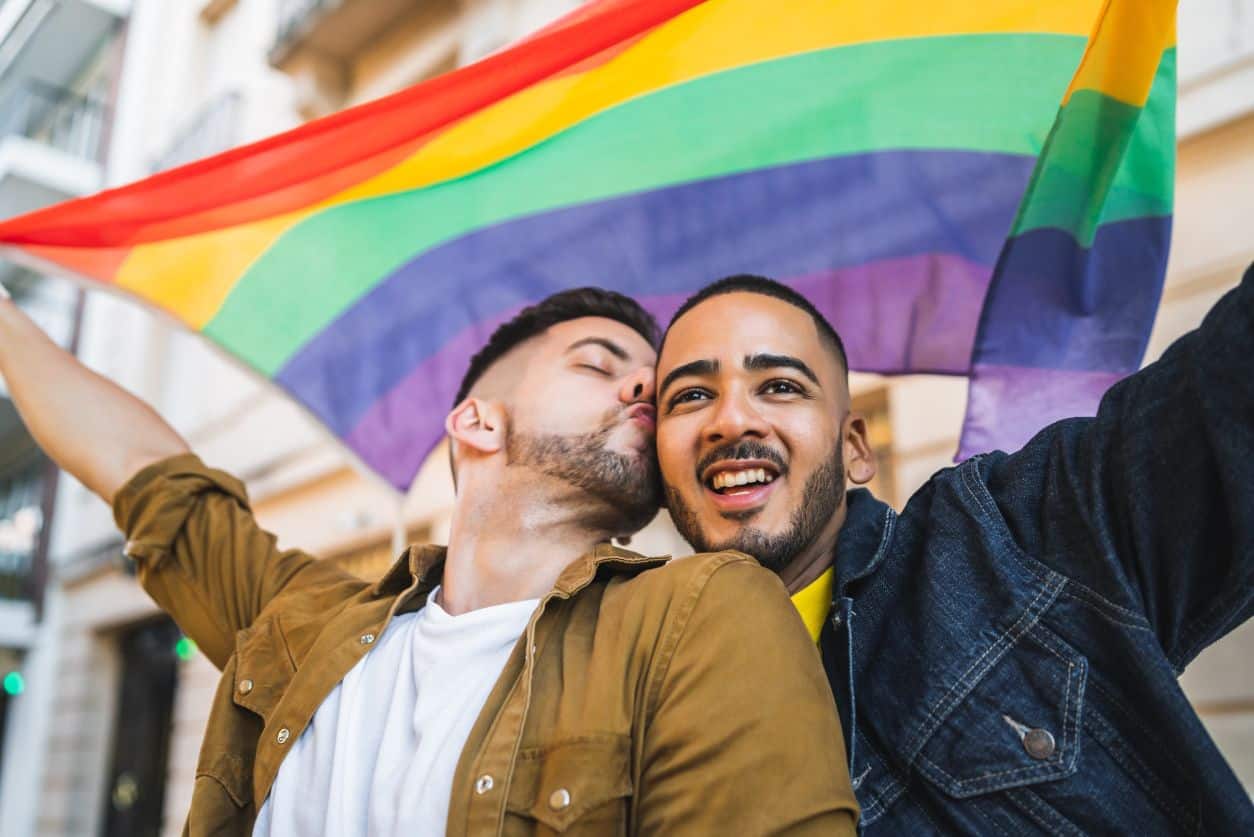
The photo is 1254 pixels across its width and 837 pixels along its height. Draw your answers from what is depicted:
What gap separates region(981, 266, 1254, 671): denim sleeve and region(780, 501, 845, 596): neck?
0.44 meters

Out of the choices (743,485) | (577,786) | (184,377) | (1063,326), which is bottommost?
(577,786)

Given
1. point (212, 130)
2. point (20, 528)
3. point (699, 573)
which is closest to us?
point (699, 573)

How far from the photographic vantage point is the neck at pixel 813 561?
1.92 metres

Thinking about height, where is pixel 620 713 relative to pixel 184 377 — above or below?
below

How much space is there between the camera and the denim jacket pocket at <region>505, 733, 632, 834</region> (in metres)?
1.35

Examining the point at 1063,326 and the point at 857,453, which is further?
the point at 1063,326

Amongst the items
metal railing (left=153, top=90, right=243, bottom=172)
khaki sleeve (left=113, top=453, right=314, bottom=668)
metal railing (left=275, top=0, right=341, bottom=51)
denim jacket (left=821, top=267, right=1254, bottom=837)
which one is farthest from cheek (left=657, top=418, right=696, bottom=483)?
→ metal railing (left=153, top=90, right=243, bottom=172)

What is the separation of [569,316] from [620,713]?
1316 mm

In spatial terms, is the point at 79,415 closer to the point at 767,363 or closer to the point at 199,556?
the point at 199,556

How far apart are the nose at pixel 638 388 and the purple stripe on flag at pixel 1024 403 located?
730 millimetres

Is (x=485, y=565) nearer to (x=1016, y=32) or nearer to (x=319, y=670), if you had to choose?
(x=319, y=670)

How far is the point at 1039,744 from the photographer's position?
145 centimetres

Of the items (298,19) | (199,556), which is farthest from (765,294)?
(298,19)

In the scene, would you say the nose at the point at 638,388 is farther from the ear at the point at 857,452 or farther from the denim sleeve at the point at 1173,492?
the denim sleeve at the point at 1173,492
